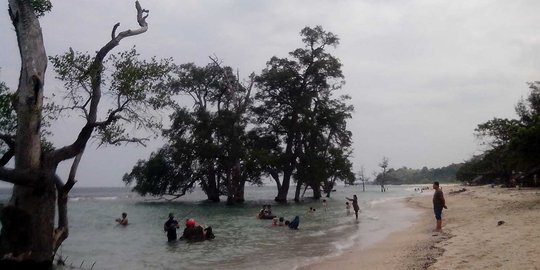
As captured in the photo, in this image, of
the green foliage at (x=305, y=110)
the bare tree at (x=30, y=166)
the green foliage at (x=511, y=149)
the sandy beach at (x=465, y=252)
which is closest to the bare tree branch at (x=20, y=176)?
the bare tree at (x=30, y=166)

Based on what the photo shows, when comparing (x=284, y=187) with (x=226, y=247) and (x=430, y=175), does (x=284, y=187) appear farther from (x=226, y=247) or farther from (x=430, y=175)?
(x=430, y=175)

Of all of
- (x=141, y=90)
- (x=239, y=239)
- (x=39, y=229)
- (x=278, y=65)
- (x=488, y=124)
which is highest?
(x=278, y=65)

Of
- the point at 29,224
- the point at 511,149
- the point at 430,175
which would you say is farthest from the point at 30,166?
the point at 430,175

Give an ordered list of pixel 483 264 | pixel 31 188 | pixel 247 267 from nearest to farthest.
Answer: pixel 483 264
pixel 31 188
pixel 247 267

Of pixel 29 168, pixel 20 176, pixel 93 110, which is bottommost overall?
pixel 20 176

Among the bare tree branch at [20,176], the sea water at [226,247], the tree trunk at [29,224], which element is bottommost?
the sea water at [226,247]

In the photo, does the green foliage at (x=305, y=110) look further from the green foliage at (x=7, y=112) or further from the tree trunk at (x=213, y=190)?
the green foliage at (x=7, y=112)

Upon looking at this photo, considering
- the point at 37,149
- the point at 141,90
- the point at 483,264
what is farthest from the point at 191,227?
the point at 483,264

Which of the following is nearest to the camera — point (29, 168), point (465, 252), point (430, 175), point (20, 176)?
point (20, 176)

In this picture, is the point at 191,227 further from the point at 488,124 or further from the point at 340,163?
the point at 488,124

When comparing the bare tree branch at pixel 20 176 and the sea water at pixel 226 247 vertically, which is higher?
the bare tree branch at pixel 20 176

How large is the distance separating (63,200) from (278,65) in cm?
3876

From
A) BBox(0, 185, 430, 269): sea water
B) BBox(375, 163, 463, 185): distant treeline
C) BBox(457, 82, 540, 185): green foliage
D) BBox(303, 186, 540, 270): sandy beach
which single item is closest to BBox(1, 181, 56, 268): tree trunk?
BBox(0, 185, 430, 269): sea water

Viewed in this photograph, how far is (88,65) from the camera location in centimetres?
1090
